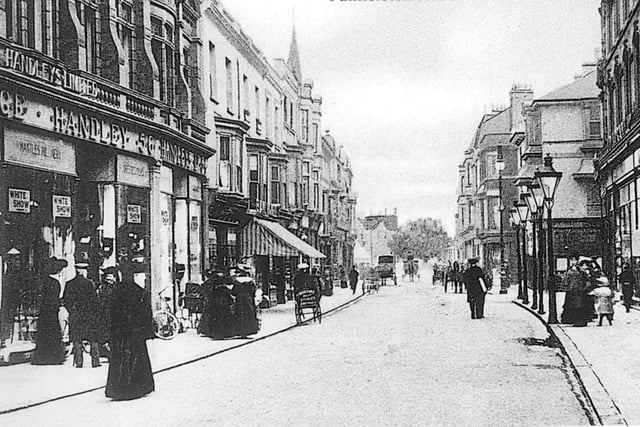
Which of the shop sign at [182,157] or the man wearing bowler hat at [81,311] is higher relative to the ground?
the shop sign at [182,157]

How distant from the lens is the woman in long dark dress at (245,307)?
10.4m

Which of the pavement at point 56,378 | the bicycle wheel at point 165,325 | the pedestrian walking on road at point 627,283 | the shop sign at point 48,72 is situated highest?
the shop sign at point 48,72

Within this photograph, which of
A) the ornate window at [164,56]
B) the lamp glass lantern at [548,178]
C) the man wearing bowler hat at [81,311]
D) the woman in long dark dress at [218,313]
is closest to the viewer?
the man wearing bowler hat at [81,311]

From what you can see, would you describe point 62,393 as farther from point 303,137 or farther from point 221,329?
point 303,137

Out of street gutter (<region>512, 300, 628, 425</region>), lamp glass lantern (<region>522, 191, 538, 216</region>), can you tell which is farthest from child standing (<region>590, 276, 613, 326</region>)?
lamp glass lantern (<region>522, 191, 538, 216</region>)

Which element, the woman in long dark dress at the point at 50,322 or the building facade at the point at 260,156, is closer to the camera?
the woman in long dark dress at the point at 50,322

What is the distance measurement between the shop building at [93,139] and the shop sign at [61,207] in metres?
0.01

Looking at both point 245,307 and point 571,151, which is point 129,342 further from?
point 571,151

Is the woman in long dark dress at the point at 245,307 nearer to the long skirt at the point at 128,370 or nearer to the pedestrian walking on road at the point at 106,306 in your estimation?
the long skirt at the point at 128,370

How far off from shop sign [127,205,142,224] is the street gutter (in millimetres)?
3764

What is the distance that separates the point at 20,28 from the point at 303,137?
23.3 ft

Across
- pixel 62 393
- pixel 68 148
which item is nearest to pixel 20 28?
pixel 68 148

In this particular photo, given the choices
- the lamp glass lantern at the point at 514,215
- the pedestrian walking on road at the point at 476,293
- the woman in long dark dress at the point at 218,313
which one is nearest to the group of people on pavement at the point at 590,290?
the lamp glass lantern at the point at 514,215

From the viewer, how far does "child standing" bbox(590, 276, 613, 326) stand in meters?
8.90
